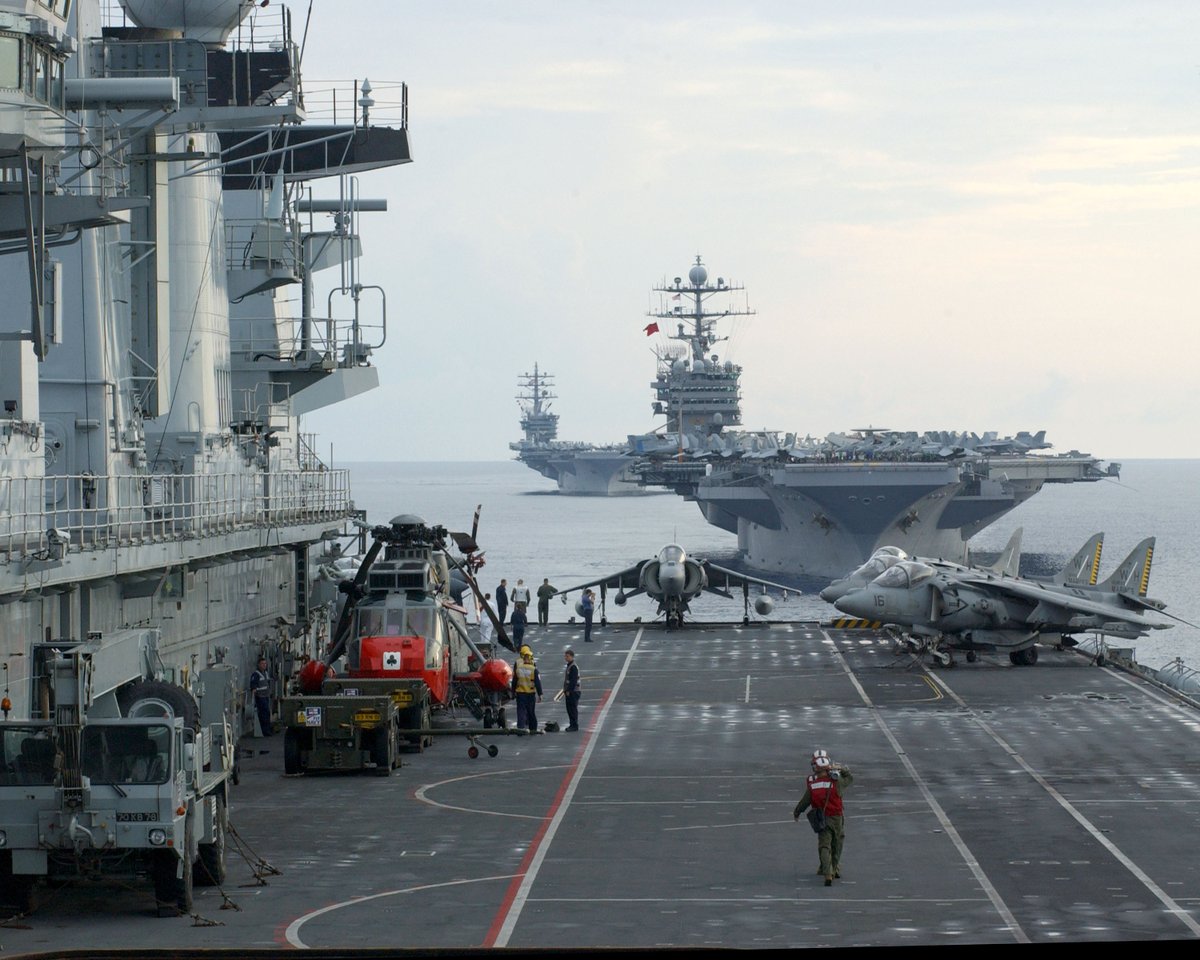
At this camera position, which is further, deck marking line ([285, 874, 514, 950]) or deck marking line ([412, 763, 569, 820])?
deck marking line ([412, 763, 569, 820])

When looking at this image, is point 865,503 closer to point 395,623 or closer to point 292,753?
point 395,623

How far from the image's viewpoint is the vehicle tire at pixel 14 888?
1381cm

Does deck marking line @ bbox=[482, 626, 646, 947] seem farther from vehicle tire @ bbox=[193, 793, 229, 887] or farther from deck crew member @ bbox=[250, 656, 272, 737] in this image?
deck crew member @ bbox=[250, 656, 272, 737]

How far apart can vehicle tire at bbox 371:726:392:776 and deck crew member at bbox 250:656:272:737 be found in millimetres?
4878

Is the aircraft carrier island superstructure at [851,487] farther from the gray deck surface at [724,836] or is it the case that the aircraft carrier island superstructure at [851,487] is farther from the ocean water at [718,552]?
the gray deck surface at [724,836]

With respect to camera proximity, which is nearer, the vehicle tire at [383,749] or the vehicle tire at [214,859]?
the vehicle tire at [214,859]

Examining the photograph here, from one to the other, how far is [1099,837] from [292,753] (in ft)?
37.0

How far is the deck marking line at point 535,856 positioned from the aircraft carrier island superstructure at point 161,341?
14.0 feet

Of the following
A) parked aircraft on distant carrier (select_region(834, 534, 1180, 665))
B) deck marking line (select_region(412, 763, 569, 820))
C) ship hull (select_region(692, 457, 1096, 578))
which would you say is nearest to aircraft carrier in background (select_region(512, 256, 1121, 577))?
ship hull (select_region(692, 457, 1096, 578))

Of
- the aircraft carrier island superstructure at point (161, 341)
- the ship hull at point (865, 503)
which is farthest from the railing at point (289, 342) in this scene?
the ship hull at point (865, 503)

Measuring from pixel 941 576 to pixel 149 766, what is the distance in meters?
28.0

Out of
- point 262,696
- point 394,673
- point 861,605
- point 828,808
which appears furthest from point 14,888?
point 861,605

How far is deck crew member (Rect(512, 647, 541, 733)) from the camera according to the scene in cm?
2636

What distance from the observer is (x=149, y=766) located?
13.8 meters
